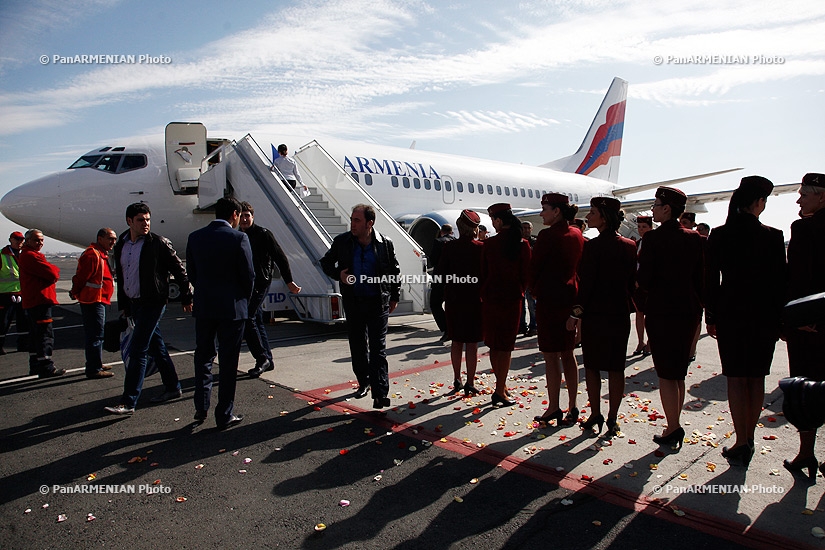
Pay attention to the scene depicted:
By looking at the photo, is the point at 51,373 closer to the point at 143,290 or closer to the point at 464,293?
the point at 143,290

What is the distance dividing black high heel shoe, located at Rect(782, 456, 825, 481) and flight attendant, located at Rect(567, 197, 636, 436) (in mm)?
1084

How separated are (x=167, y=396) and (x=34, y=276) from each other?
2653mm

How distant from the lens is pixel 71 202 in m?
10.3

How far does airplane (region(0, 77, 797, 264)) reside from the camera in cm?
1028

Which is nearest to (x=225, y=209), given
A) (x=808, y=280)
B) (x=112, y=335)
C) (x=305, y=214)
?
(x=112, y=335)

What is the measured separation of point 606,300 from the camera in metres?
3.99

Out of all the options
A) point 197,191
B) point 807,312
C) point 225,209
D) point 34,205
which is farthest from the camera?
point 197,191

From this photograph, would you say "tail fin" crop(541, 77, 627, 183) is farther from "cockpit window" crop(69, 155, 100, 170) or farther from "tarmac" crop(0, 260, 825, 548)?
"tarmac" crop(0, 260, 825, 548)

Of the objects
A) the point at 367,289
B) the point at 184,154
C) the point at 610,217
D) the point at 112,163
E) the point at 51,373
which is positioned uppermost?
the point at 184,154

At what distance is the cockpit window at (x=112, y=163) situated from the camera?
10820mm

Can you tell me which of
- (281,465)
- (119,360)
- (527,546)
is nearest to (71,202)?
(119,360)

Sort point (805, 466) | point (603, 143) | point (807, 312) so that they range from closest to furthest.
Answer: point (807, 312) → point (805, 466) → point (603, 143)

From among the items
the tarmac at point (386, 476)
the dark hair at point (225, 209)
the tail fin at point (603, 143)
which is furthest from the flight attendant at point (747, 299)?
the tail fin at point (603, 143)

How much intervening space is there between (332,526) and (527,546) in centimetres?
100
